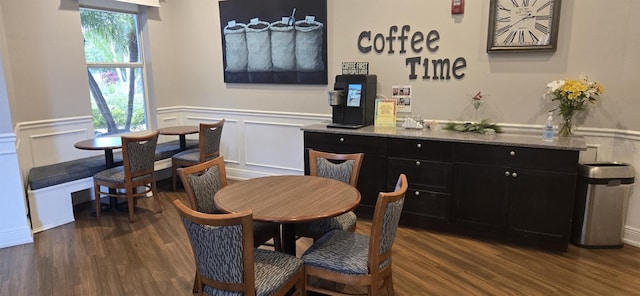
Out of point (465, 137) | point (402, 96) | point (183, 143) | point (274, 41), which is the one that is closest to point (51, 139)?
point (183, 143)

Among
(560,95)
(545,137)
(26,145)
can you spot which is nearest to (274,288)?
(545,137)

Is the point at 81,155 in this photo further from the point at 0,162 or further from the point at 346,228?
the point at 346,228

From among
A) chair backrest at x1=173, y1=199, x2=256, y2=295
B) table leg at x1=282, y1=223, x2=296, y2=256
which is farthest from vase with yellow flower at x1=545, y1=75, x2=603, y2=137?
chair backrest at x1=173, y1=199, x2=256, y2=295

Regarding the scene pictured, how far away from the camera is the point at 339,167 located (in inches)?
115

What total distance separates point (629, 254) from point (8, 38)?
572 centimetres

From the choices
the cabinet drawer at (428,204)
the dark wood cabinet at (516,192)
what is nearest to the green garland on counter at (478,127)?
the dark wood cabinet at (516,192)

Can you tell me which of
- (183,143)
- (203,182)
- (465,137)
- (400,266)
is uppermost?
(465,137)

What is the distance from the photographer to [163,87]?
5371mm

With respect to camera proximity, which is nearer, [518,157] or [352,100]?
[518,157]

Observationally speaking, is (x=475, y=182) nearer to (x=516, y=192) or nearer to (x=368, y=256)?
(x=516, y=192)

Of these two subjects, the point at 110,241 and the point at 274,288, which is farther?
the point at 110,241

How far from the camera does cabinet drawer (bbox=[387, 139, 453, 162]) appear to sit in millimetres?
3385

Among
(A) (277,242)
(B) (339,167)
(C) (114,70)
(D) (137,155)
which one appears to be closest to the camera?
(A) (277,242)

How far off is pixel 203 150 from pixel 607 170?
382 cm
